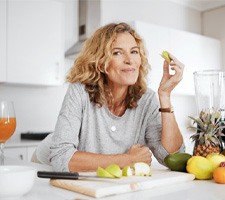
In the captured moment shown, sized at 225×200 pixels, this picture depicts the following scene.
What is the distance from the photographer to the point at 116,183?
919 millimetres

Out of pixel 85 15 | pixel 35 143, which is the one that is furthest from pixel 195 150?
pixel 85 15

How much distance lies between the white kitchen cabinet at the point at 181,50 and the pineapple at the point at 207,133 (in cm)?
240

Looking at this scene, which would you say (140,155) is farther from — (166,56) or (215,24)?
(215,24)

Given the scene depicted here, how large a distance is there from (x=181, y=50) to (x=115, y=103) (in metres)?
2.74

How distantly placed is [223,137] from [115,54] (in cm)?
65

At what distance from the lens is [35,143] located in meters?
3.03

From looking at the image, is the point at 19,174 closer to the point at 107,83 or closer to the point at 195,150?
the point at 195,150

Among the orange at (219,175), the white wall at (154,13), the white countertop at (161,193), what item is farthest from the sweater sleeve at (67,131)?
the white wall at (154,13)

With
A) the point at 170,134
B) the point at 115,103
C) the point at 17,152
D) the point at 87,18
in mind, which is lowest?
the point at 17,152

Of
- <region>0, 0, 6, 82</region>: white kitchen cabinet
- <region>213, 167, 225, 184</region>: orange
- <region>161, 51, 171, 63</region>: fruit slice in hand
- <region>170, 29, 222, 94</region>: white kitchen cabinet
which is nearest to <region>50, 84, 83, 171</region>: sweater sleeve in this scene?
<region>161, 51, 171, 63</region>: fruit slice in hand

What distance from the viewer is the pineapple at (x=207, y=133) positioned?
44.8 inches

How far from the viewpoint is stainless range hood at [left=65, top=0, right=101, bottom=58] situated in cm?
375

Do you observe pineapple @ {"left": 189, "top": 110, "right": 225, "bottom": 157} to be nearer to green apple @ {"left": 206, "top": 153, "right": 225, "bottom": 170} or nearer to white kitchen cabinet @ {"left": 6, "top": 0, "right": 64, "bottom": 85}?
green apple @ {"left": 206, "top": 153, "right": 225, "bottom": 170}

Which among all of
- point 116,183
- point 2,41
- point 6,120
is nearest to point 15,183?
point 116,183
